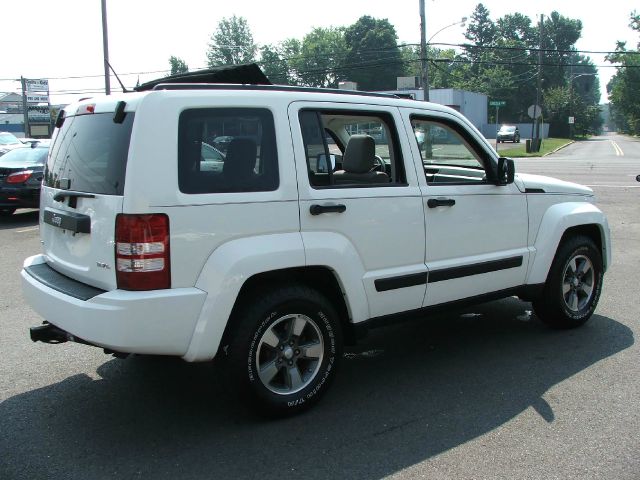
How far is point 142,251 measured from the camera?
10.5 feet

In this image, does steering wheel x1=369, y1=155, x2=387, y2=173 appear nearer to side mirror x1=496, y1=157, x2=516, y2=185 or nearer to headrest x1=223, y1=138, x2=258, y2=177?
side mirror x1=496, y1=157, x2=516, y2=185

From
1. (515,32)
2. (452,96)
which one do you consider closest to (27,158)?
(452,96)

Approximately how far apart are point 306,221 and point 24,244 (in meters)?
7.62

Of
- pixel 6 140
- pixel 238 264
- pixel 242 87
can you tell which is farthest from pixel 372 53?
pixel 238 264

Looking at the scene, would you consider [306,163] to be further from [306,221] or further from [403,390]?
[403,390]

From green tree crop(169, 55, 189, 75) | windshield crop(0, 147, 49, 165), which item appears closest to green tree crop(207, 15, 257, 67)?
green tree crop(169, 55, 189, 75)

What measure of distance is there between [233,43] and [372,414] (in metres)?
110

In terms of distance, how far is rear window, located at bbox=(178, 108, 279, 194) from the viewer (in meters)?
3.35

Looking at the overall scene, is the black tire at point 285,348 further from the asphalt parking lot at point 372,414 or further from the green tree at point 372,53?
the green tree at point 372,53

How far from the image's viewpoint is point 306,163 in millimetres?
3762

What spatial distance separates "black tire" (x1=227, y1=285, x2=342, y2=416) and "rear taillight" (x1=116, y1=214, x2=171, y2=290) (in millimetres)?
570

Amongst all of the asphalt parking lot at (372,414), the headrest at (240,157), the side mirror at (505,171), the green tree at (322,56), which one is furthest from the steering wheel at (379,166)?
the green tree at (322,56)

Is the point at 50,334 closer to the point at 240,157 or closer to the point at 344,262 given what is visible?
the point at 240,157

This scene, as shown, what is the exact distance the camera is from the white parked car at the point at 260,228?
3.25 m
